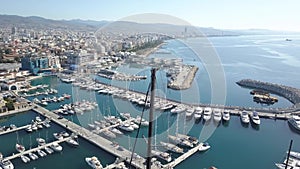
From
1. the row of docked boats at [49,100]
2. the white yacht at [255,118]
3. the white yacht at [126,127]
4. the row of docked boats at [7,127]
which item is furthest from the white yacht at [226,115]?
the row of docked boats at [7,127]

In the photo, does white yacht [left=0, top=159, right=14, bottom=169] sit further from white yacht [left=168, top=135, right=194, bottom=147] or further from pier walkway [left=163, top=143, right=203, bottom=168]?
white yacht [left=168, top=135, right=194, bottom=147]

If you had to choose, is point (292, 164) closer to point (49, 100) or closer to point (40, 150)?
point (40, 150)

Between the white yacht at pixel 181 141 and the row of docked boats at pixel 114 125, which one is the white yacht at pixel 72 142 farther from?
the white yacht at pixel 181 141

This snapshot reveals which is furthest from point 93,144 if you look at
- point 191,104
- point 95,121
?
point 191,104

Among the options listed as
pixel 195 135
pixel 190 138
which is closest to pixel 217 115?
pixel 195 135

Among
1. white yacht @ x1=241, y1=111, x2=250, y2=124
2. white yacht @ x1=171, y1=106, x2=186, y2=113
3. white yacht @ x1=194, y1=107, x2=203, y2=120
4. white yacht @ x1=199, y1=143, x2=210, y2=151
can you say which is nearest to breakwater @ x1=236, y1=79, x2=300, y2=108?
white yacht @ x1=241, y1=111, x2=250, y2=124

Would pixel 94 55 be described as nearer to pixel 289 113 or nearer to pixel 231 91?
pixel 231 91
